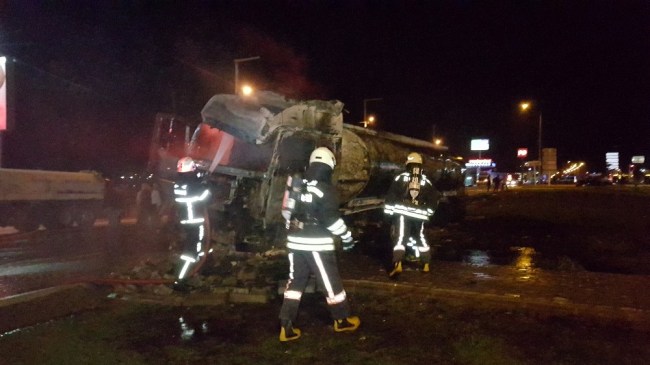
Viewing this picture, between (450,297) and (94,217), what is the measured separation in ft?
55.2

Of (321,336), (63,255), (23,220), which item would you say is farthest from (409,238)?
(23,220)

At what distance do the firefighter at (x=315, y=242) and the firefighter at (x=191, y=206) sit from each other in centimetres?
237

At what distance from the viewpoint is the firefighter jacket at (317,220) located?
5.39m

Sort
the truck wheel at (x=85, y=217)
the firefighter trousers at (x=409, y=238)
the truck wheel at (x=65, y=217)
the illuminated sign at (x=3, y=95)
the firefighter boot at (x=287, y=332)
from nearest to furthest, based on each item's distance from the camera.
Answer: the firefighter boot at (x=287, y=332)
the firefighter trousers at (x=409, y=238)
the truck wheel at (x=65, y=217)
the truck wheel at (x=85, y=217)
the illuminated sign at (x=3, y=95)

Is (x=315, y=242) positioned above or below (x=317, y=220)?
below

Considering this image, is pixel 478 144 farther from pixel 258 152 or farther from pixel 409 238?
pixel 409 238

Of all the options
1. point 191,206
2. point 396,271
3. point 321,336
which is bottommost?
point 321,336

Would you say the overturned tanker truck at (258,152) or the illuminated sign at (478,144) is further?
the illuminated sign at (478,144)

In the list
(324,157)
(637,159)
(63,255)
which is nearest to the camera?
(324,157)

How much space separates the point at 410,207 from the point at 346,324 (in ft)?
8.30

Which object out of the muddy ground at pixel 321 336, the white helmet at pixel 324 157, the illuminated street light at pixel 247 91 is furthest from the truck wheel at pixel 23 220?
the white helmet at pixel 324 157

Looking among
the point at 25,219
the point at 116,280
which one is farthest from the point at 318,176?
the point at 25,219

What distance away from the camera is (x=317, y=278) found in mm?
5430

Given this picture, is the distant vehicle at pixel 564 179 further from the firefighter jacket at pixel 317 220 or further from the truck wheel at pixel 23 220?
the firefighter jacket at pixel 317 220
